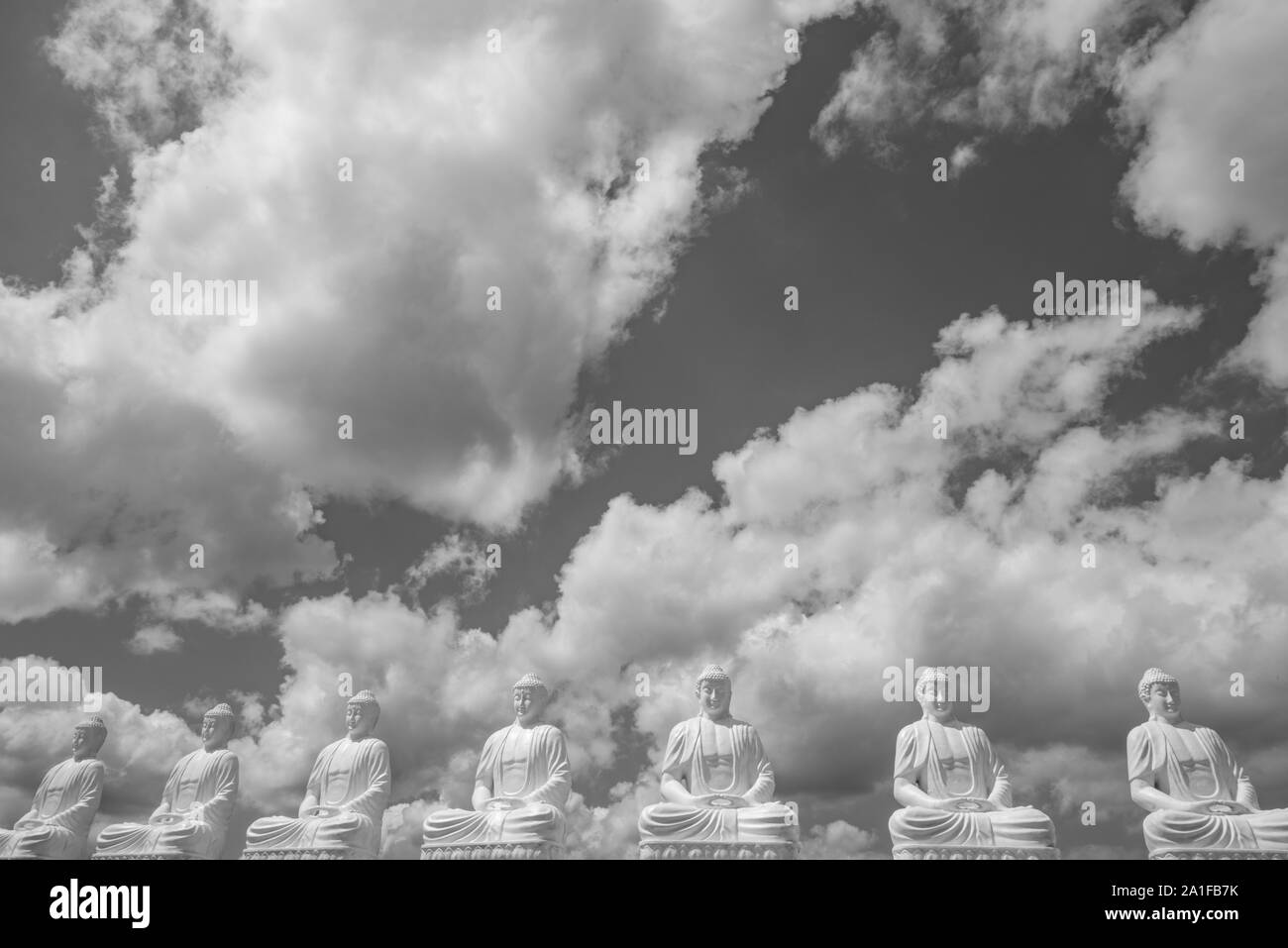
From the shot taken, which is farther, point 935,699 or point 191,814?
point 191,814

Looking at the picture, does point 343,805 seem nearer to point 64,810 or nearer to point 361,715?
point 361,715

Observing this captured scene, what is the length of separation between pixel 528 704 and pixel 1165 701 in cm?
927

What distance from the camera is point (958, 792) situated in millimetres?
13023

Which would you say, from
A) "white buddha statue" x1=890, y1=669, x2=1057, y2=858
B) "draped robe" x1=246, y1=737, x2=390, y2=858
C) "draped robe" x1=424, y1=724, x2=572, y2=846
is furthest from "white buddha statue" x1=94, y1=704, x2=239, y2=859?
"white buddha statue" x1=890, y1=669, x2=1057, y2=858

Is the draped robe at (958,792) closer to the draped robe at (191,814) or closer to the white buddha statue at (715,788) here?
the white buddha statue at (715,788)

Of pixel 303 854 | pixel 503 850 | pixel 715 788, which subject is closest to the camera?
pixel 503 850

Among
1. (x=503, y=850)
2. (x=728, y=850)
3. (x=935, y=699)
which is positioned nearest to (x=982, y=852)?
(x=935, y=699)

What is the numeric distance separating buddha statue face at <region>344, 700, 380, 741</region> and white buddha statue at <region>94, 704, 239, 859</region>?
1.91 meters

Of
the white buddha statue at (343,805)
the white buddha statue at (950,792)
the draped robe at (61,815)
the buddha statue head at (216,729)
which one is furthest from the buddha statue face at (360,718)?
the white buddha statue at (950,792)
